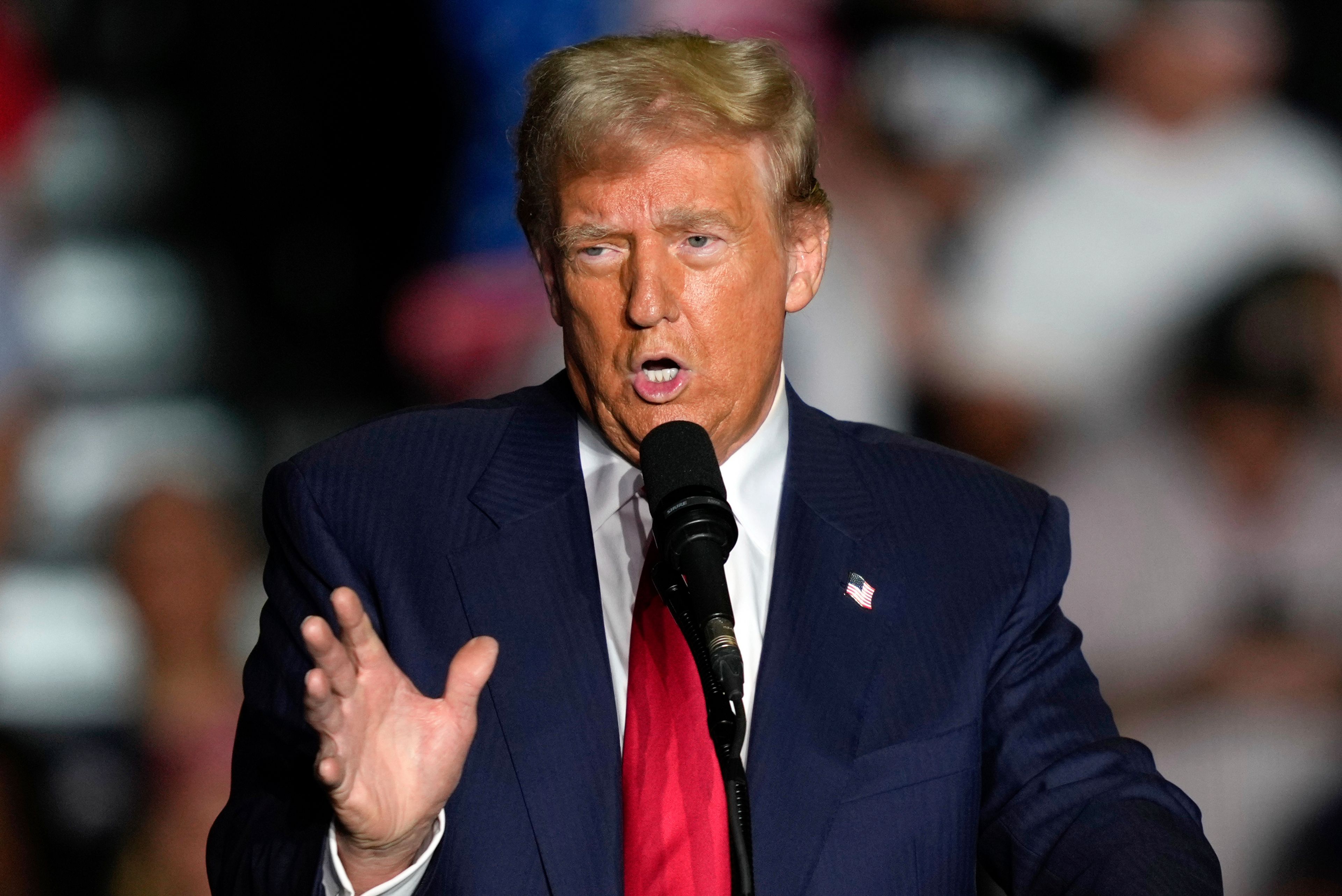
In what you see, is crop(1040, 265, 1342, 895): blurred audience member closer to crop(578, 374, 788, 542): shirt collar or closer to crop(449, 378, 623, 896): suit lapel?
crop(578, 374, 788, 542): shirt collar

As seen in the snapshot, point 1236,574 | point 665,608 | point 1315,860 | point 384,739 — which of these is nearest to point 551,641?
point 665,608

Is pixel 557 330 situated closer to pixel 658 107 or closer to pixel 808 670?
pixel 658 107

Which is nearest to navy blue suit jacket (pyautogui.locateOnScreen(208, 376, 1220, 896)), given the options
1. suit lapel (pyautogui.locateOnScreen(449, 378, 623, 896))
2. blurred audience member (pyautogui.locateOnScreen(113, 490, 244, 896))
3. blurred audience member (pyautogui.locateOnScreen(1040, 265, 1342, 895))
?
suit lapel (pyautogui.locateOnScreen(449, 378, 623, 896))

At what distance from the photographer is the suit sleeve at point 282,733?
1.59 m

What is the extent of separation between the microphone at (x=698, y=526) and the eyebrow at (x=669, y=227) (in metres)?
0.38

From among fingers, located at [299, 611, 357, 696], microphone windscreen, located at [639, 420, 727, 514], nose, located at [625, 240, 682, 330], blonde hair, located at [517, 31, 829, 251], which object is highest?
blonde hair, located at [517, 31, 829, 251]

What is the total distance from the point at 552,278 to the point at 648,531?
0.35 m

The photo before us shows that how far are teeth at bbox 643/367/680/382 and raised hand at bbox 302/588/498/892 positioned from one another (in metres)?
0.47

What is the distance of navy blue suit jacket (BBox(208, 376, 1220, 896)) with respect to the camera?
1.68m

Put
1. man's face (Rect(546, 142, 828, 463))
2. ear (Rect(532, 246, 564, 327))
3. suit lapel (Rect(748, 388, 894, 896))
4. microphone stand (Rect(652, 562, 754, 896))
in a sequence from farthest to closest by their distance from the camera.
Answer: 1. ear (Rect(532, 246, 564, 327))
2. man's face (Rect(546, 142, 828, 463))
3. suit lapel (Rect(748, 388, 894, 896))
4. microphone stand (Rect(652, 562, 754, 896))

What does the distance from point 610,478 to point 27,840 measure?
213 cm

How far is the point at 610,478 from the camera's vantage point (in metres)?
1.95

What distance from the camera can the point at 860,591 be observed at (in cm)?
189

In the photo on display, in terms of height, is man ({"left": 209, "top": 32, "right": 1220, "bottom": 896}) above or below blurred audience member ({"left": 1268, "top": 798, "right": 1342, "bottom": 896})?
above
